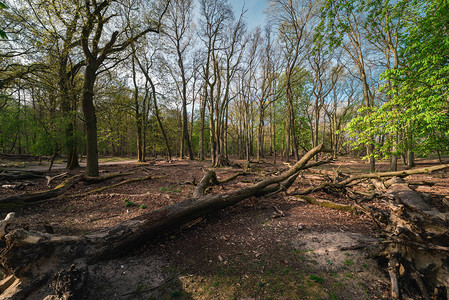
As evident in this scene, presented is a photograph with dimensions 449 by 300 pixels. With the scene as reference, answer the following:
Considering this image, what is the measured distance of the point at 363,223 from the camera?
13.6 feet

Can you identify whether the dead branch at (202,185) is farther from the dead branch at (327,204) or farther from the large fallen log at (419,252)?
the large fallen log at (419,252)

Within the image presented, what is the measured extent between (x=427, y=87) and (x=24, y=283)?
10.4m

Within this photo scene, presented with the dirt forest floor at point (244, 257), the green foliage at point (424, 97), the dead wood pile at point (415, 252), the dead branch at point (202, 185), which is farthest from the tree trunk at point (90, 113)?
the green foliage at point (424, 97)

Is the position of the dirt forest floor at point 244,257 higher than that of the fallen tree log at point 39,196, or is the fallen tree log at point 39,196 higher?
the fallen tree log at point 39,196

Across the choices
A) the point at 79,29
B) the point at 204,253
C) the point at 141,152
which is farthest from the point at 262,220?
the point at 141,152

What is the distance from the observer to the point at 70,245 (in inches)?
95.0

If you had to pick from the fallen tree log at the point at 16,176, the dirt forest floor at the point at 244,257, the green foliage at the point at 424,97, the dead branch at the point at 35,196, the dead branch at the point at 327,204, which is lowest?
the dirt forest floor at the point at 244,257

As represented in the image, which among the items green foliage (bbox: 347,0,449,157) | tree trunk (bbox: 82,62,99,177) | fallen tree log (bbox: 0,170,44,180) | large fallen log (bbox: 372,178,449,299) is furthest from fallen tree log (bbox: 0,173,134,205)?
green foliage (bbox: 347,0,449,157)

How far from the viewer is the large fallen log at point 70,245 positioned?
205 cm

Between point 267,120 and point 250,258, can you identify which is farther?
point 267,120

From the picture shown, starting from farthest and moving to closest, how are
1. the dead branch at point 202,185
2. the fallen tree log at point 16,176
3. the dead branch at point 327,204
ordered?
1. the fallen tree log at point 16,176
2. the dead branch at point 202,185
3. the dead branch at point 327,204

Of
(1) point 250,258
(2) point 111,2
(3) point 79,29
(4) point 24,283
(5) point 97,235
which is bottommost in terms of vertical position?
(1) point 250,258

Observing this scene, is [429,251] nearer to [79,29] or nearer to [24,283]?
[24,283]

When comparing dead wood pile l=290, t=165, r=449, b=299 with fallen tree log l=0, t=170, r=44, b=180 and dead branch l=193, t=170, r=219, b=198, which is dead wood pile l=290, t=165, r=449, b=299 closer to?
dead branch l=193, t=170, r=219, b=198
